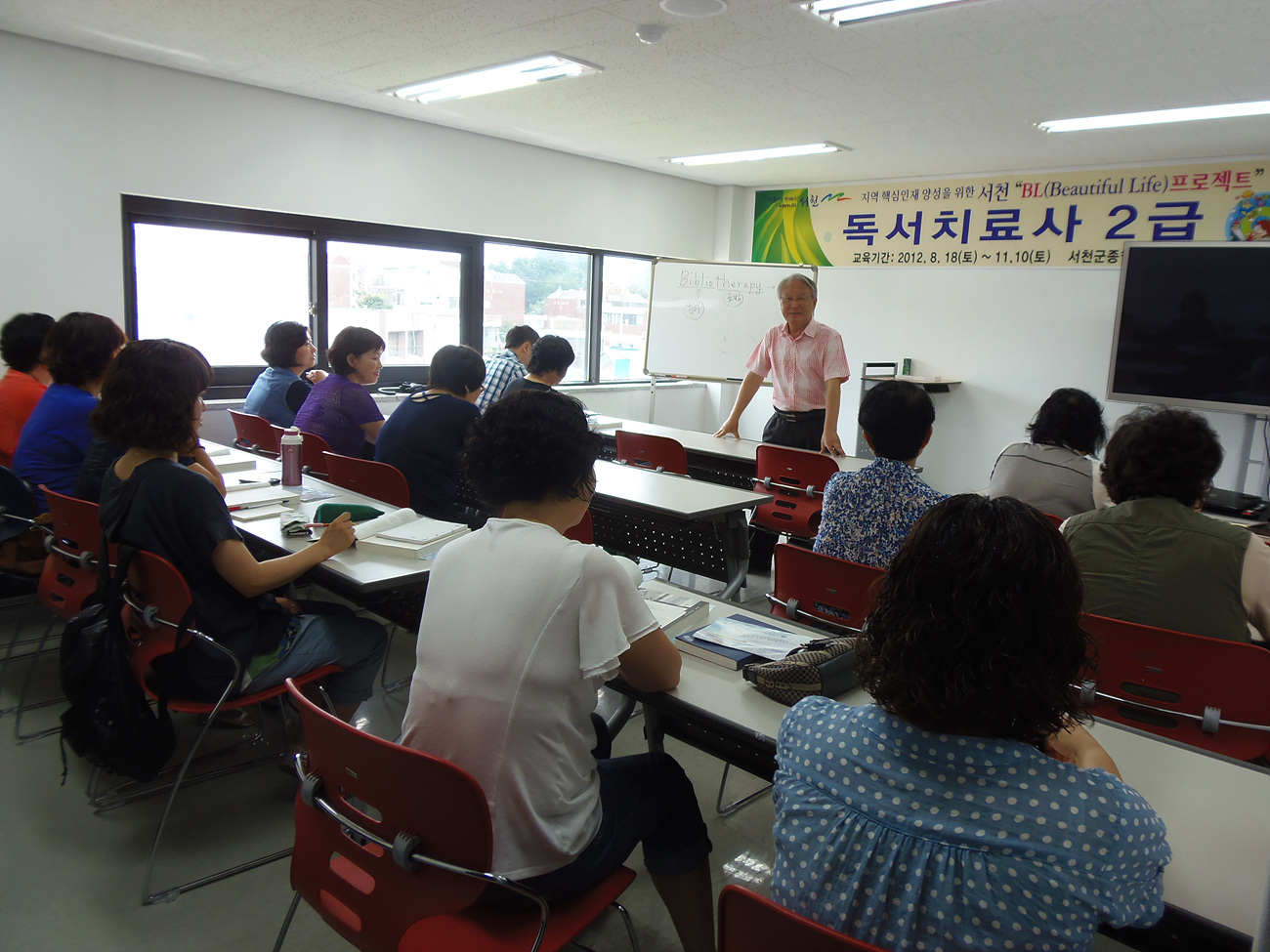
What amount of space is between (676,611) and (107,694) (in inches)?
52.9

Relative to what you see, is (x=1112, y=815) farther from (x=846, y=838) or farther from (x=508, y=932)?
(x=508, y=932)

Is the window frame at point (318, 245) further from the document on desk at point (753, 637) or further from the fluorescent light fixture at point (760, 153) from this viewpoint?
the document on desk at point (753, 637)

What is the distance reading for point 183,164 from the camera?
4934 millimetres

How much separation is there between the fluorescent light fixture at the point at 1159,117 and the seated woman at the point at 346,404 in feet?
14.4

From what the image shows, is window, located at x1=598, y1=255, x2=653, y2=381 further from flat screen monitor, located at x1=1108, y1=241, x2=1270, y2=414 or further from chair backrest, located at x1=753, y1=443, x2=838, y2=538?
chair backrest, located at x1=753, y1=443, x2=838, y2=538

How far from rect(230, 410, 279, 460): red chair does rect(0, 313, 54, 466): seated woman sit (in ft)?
2.95

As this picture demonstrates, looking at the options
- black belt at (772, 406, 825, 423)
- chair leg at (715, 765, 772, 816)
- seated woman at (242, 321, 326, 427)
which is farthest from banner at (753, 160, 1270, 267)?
chair leg at (715, 765, 772, 816)

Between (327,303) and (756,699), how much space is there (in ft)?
17.7

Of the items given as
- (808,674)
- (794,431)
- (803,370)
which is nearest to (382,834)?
(808,674)

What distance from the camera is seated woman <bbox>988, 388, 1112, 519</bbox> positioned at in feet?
8.82

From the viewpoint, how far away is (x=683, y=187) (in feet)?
27.3

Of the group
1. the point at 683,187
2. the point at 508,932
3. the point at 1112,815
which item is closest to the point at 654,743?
the point at 508,932

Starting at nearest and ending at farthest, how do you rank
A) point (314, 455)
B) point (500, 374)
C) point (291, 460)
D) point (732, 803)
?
point (732, 803)
point (291, 460)
point (314, 455)
point (500, 374)

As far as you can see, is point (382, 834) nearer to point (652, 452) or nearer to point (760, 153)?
point (652, 452)
